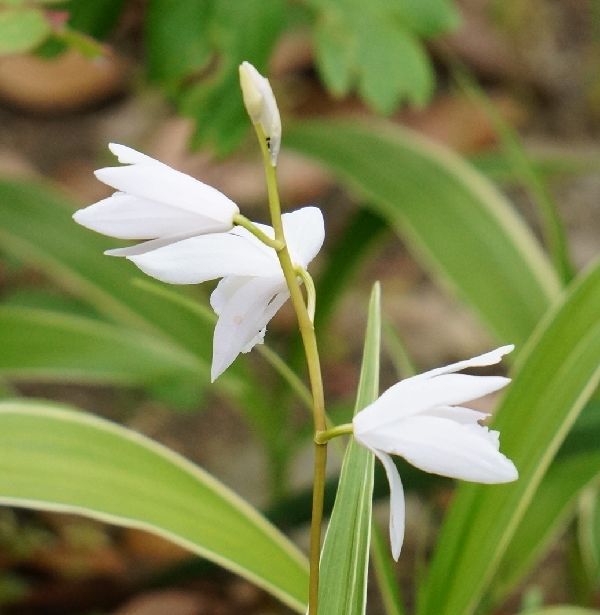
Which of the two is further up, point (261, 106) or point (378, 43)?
point (261, 106)

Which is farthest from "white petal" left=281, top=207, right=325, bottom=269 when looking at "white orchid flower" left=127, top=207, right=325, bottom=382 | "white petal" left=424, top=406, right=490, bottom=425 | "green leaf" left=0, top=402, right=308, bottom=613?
"green leaf" left=0, top=402, right=308, bottom=613

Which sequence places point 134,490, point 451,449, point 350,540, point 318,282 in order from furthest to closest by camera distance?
point 318,282 → point 134,490 → point 350,540 → point 451,449

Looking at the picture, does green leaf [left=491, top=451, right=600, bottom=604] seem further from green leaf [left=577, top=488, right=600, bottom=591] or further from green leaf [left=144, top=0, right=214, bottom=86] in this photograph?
green leaf [left=144, top=0, right=214, bottom=86]

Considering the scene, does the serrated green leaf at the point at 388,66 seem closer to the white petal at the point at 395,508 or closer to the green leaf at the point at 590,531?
the green leaf at the point at 590,531

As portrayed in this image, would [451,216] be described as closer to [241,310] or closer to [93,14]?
[93,14]

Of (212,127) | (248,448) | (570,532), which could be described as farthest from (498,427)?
(248,448)

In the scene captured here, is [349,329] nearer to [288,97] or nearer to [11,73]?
[288,97]

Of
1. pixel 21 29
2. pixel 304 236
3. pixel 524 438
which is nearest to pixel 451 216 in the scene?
pixel 524 438

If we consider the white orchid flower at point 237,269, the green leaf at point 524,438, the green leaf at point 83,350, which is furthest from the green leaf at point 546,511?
the white orchid flower at point 237,269
